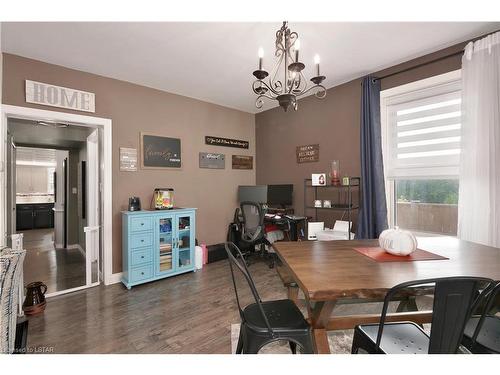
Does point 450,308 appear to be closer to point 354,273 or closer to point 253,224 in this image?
point 354,273

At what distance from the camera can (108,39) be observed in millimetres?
2227

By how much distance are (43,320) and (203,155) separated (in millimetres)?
2763

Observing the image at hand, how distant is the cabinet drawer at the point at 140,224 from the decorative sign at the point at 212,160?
A: 1333mm

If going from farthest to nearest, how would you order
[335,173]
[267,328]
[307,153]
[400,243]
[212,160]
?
[212,160], [307,153], [335,173], [400,243], [267,328]

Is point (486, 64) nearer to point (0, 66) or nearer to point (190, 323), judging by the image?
point (190, 323)

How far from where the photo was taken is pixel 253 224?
3443 mm

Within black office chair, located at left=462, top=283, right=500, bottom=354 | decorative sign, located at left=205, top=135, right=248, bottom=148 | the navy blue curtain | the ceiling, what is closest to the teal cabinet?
→ decorative sign, located at left=205, top=135, right=248, bottom=148

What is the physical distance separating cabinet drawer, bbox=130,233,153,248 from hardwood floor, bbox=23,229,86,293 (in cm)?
92

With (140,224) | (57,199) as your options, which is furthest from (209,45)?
(57,199)

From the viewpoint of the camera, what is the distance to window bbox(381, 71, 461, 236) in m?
2.50

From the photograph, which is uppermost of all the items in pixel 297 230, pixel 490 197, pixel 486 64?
pixel 486 64

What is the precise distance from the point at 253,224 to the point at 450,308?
105 inches
